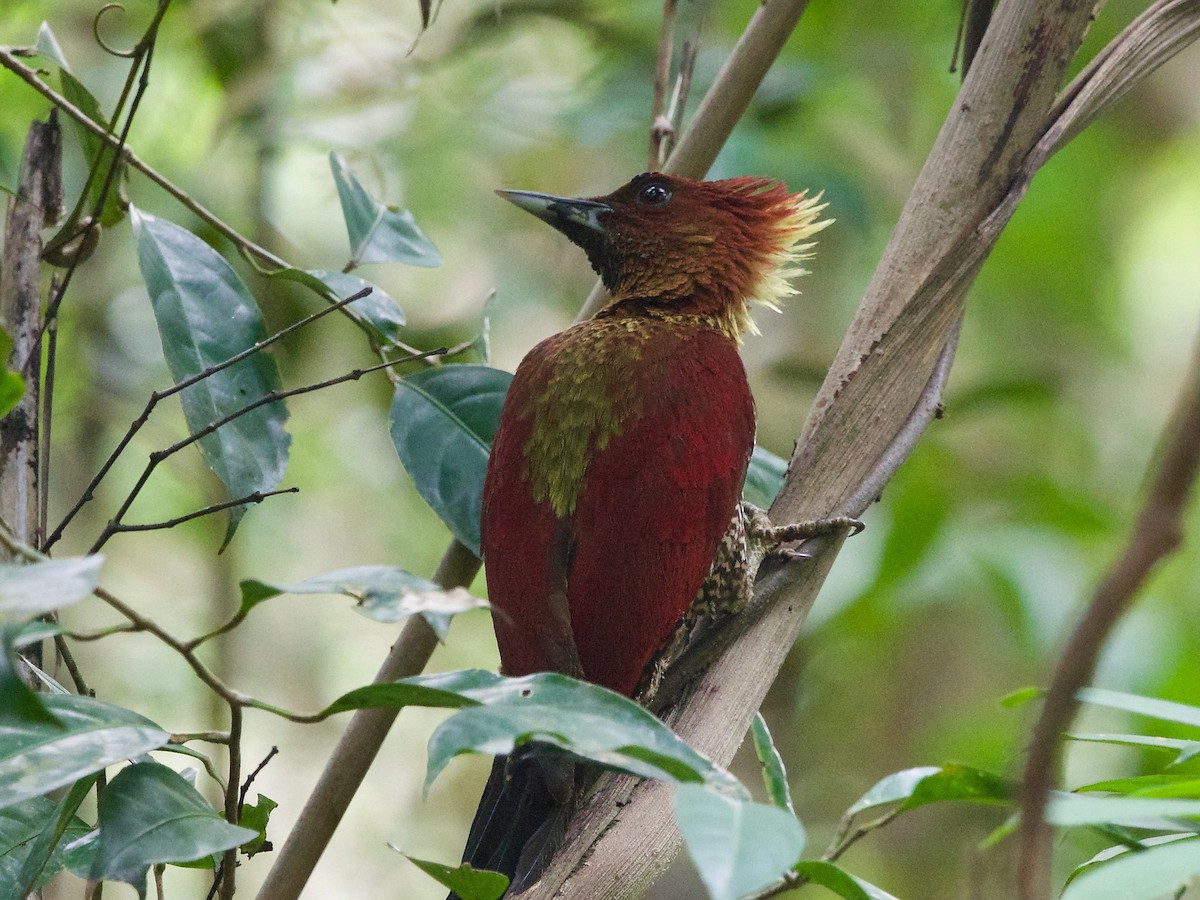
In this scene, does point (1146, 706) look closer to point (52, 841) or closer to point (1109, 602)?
point (1109, 602)

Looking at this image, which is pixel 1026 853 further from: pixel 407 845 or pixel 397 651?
pixel 407 845

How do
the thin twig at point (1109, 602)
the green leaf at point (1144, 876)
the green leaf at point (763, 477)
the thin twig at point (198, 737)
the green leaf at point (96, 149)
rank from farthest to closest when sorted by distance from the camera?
the green leaf at point (763, 477)
the green leaf at point (96, 149)
the thin twig at point (198, 737)
the green leaf at point (1144, 876)
the thin twig at point (1109, 602)

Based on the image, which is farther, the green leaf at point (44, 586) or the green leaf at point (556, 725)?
the green leaf at point (556, 725)

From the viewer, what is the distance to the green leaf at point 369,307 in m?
1.73

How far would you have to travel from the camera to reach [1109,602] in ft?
2.00

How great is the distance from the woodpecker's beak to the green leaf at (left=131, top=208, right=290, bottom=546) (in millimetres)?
855

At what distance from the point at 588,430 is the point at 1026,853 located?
1.26 metres

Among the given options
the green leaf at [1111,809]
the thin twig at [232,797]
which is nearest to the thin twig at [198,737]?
the thin twig at [232,797]

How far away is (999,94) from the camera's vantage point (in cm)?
167

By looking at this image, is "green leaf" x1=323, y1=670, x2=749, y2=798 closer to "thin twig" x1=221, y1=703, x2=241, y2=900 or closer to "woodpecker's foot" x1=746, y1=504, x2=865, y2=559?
"thin twig" x1=221, y1=703, x2=241, y2=900

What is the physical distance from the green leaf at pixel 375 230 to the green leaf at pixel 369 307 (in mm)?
102

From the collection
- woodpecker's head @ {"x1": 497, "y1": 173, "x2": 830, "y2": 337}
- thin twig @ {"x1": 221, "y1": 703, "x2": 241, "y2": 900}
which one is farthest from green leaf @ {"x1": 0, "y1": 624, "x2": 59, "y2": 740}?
woodpecker's head @ {"x1": 497, "y1": 173, "x2": 830, "y2": 337}

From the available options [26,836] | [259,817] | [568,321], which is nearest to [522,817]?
[259,817]

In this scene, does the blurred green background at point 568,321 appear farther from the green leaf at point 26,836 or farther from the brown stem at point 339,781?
the green leaf at point 26,836
